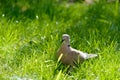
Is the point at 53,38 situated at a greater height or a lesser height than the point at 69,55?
lesser

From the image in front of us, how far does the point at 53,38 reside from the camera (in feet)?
15.0

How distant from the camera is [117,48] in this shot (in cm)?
446

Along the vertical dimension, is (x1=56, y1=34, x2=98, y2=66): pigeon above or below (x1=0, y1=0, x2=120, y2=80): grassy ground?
above

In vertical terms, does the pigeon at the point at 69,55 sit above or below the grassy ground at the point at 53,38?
above

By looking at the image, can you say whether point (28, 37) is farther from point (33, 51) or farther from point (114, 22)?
point (114, 22)

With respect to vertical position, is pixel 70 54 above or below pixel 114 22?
above

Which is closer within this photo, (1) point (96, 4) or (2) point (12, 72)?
(2) point (12, 72)

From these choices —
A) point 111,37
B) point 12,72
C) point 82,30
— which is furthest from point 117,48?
point 12,72

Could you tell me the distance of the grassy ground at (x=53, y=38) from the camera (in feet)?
12.2

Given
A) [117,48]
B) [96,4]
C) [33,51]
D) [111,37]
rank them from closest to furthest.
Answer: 1. [33,51]
2. [117,48]
3. [111,37]
4. [96,4]

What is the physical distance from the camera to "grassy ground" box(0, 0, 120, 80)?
12.2ft

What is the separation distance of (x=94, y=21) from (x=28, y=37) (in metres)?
1.30

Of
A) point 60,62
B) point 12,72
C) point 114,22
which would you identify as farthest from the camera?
point 114,22

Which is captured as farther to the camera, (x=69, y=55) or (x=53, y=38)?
(x=53, y=38)
